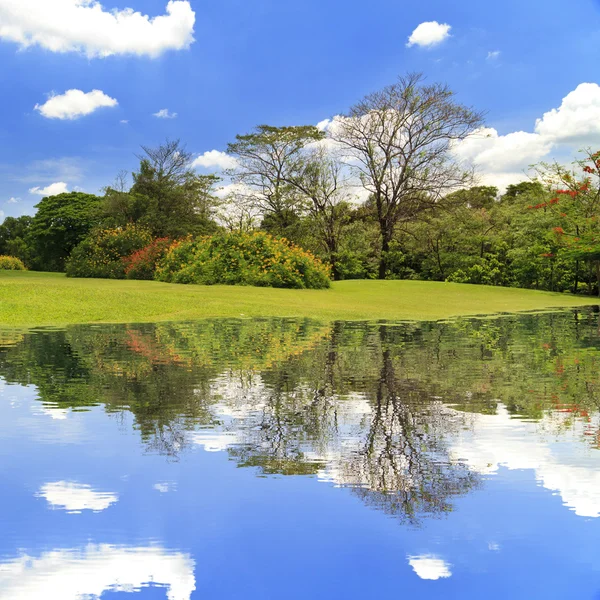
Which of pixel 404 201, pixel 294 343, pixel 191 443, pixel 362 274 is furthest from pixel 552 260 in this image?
pixel 191 443

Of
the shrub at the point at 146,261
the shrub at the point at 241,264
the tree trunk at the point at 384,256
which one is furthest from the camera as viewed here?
the tree trunk at the point at 384,256

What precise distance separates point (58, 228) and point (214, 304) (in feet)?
120

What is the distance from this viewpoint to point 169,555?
2678mm

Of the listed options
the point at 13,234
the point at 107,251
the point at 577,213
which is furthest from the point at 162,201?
the point at 13,234

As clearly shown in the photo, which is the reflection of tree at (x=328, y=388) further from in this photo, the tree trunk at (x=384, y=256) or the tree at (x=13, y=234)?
the tree at (x=13, y=234)

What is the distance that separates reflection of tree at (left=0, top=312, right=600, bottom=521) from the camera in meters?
3.85

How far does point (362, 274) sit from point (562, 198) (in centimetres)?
1175

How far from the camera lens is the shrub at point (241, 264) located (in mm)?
23750

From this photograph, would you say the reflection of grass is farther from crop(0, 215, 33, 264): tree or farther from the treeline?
crop(0, 215, 33, 264): tree

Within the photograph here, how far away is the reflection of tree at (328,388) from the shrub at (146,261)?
1652 cm

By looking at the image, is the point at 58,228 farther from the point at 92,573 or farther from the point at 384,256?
the point at 92,573

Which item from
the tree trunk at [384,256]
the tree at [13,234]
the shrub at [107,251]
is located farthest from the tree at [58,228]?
the tree trunk at [384,256]

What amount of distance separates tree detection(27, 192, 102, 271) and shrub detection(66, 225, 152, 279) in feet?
51.3

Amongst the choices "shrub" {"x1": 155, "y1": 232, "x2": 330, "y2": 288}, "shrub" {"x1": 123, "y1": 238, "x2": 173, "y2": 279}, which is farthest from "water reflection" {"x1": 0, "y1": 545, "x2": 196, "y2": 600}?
"shrub" {"x1": 123, "y1": 238, "x2": 173, "y2": 279}
